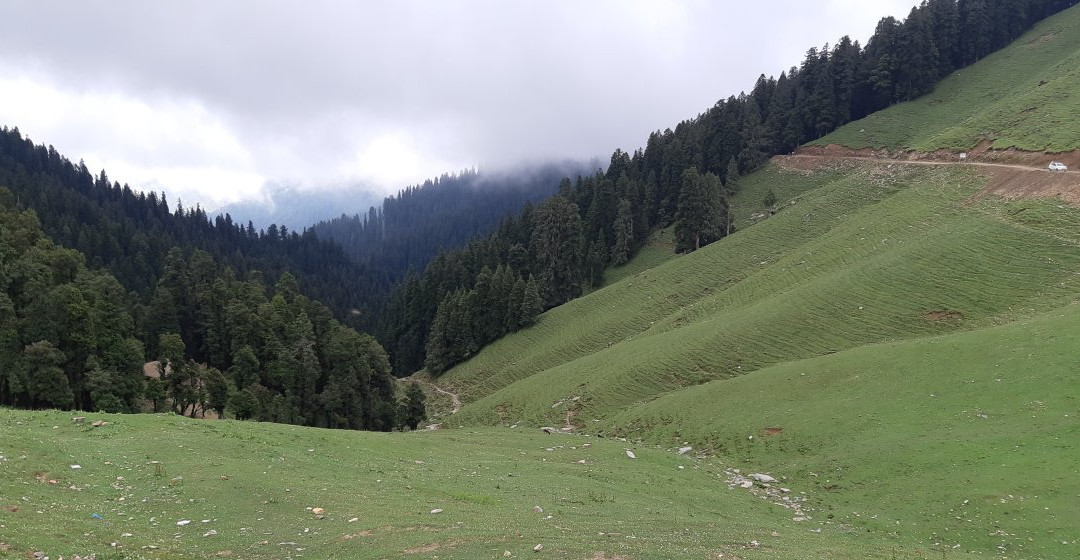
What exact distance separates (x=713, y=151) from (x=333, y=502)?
114499 millimetres

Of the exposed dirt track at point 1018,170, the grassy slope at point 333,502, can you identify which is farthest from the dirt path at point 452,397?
the exposed dirt track at point 1018,170

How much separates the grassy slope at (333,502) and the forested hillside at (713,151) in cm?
7325

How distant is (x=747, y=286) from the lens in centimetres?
6362

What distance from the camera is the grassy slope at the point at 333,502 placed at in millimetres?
15164

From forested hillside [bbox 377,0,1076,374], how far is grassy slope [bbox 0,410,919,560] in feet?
240

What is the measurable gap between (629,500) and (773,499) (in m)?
7.50

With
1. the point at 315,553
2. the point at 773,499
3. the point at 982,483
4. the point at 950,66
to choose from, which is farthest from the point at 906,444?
the point at 950,66

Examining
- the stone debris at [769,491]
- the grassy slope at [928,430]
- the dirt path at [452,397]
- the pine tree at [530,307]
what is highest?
the pine tree at [530,307]

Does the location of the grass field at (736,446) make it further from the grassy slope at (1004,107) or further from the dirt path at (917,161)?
the dirt path at (917,161)

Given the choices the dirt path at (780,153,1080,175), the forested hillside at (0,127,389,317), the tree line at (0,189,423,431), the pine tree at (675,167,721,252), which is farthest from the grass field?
the forested hillside at (0,127,389,317)

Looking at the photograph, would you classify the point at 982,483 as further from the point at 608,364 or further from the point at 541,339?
the point at 541,339

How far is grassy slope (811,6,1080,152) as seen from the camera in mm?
69062

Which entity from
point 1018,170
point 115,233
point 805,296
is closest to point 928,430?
point 805,296

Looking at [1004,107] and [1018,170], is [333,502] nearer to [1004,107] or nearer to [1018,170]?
[1018,170]
